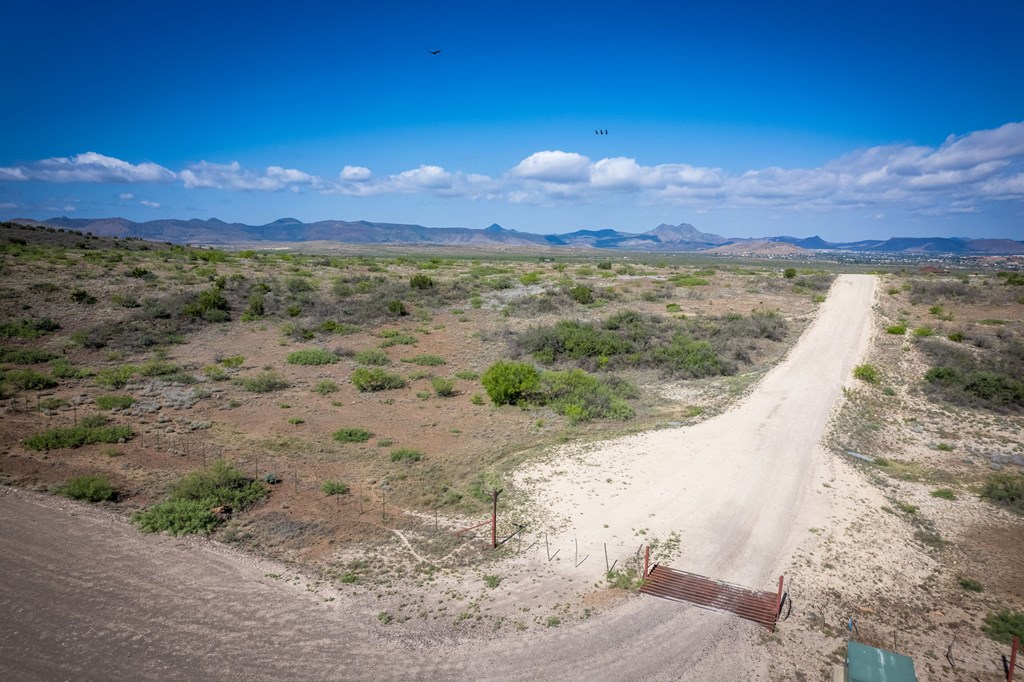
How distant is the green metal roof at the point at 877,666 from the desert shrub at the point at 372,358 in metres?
24.7

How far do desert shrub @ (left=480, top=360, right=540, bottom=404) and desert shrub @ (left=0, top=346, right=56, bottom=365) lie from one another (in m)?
23.2

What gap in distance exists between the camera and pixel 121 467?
16344mm

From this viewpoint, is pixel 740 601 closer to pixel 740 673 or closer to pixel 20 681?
pixel 740 673

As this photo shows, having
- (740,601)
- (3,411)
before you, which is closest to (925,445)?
(740,601)

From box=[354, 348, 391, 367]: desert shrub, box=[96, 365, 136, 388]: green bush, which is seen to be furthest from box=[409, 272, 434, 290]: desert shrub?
box=[96, 365, 136, 388]: green bush

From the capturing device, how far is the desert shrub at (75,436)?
1719cm

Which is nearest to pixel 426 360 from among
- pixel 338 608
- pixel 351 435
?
pixel 351 435

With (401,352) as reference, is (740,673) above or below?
below

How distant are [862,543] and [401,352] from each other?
81.5ft

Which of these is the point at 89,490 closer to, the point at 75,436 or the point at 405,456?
the point at 75,436

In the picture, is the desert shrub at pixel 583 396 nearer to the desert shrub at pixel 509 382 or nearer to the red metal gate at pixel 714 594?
the desert shrub at pixel 509 382

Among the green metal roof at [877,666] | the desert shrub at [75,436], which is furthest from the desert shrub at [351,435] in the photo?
the green metal roof at [877,666]

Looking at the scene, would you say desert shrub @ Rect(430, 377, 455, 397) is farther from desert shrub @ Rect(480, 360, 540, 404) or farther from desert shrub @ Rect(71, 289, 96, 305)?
desert shrub @ Rect(71, 289, 96, 305)

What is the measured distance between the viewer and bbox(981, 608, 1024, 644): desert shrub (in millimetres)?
10078
